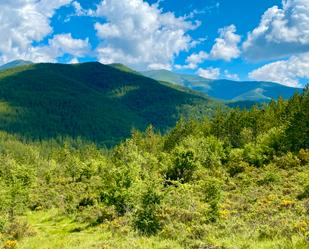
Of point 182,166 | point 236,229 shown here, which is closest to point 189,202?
point 236,229

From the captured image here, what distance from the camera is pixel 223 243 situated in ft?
50.1

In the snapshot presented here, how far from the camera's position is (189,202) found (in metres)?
26.0

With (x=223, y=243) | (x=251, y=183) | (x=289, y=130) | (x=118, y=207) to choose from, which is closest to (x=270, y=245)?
(x=223, y=243)

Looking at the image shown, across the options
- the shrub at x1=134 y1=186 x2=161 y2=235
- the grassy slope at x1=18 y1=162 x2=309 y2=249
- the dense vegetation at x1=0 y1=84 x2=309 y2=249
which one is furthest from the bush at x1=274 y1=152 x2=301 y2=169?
the shrub at x1=134 y1=186 x2=161 y2=235

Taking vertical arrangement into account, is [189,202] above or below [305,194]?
below

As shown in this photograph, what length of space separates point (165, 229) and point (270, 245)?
24.7 ft

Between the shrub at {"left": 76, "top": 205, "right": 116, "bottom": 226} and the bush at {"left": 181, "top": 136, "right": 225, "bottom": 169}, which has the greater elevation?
the bush at {"left": 181, "top": 136, "right": 225, "bottom": 169}

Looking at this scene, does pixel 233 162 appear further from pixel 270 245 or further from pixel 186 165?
pixel 270 245

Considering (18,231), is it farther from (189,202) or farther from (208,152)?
(208,152)

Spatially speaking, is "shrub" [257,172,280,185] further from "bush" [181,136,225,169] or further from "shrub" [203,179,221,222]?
"bush" [181,136,225,169]

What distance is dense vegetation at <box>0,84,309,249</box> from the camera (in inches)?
719

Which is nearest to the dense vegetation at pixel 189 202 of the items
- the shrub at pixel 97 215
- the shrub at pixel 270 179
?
the shrub at pixel 97 215

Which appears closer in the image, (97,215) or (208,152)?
(97,215)

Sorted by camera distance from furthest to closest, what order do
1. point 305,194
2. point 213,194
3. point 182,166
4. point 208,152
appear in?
point 208,152, point 182,166, point 305,194, point 213,194
